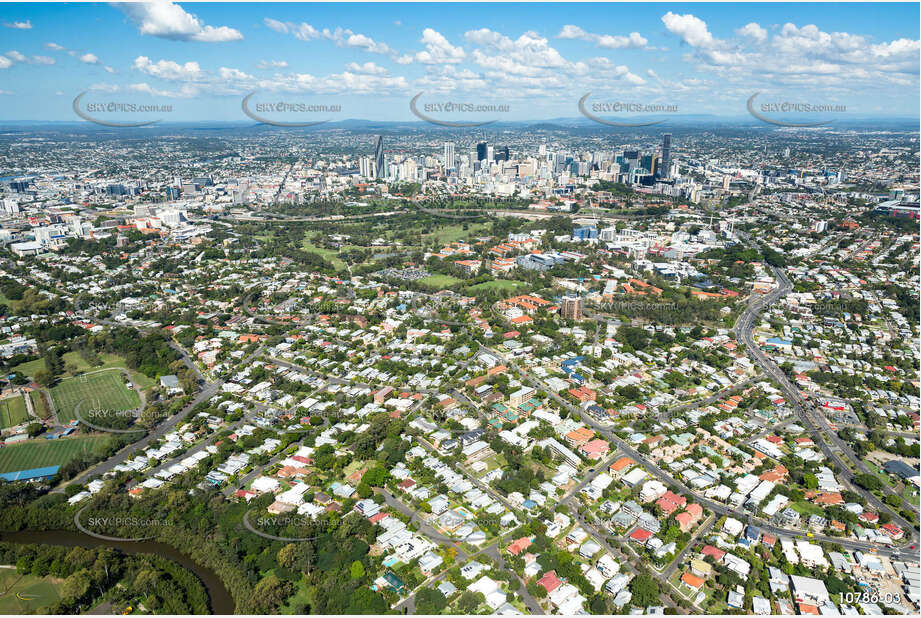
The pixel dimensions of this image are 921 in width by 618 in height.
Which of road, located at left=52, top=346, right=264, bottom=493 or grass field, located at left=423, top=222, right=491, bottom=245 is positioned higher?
grass field, located at left=423, top=222, right=491, bottom=245

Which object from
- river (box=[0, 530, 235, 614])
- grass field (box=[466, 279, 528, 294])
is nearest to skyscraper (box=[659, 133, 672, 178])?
grass field (box=[466, 279, 528, 294])

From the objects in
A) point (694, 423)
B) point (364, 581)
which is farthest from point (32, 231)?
point (694, 423)

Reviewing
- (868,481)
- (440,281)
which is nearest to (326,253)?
(440,281)

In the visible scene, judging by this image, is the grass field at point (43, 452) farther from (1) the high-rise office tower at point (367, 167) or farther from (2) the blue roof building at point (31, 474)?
(1) the high-rise office tower at point (367, 167)

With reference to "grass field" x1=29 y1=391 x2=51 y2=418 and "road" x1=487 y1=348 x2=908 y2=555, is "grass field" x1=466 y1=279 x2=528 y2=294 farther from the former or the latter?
"grass field" x1=29 y1=391 x2=51 y2=418

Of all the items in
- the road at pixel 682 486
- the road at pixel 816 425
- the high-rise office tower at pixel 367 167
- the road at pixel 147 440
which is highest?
the high-rise office tower at pixel 367 167

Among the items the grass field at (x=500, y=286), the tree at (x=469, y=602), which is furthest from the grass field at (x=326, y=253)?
the tree at (x=469, y=602)

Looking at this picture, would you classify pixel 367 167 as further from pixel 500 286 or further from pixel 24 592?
pixel 24 592
